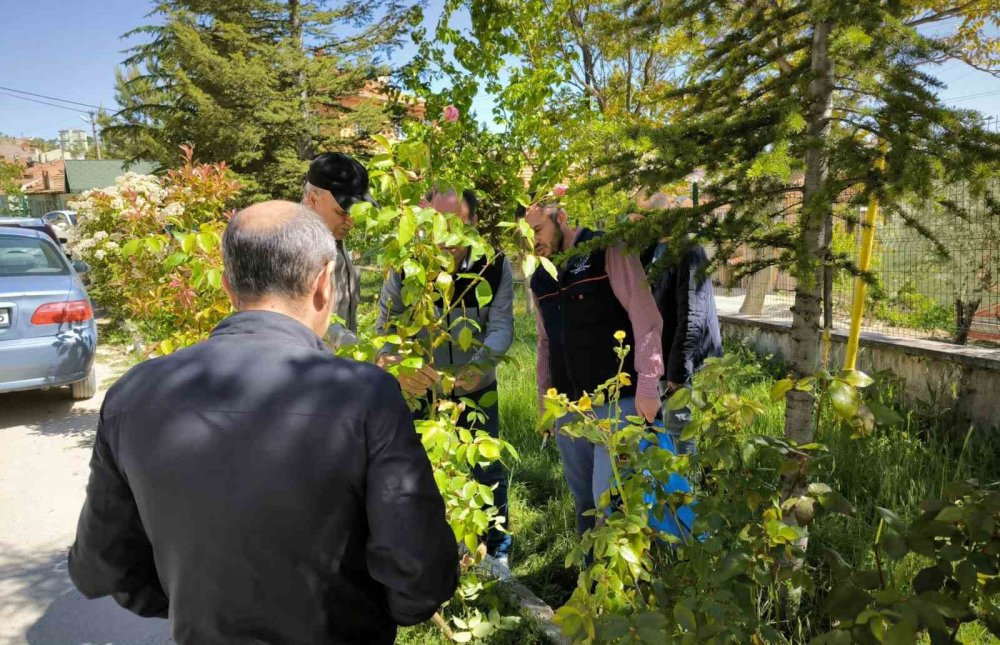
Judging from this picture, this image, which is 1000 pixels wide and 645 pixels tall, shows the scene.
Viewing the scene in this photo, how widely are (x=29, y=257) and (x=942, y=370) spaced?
8331mm

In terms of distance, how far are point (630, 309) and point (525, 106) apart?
3.38 meters

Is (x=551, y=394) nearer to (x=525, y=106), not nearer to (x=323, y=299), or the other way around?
(x=323, y=299)

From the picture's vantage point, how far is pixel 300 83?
668 inches

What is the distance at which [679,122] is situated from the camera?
6.92 ft

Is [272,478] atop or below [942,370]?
atop

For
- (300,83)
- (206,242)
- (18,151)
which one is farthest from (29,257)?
(18,151)

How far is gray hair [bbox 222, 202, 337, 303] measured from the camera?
50.4 inches

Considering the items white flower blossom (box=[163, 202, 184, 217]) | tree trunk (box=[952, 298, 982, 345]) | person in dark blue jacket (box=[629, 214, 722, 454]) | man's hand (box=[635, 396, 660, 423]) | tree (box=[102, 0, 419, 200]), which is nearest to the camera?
man's hand (box=[635, 396, 660, 423])

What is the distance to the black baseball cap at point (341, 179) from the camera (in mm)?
2705

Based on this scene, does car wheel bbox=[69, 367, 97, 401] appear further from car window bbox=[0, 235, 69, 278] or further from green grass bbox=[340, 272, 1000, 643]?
green grass bbox=[340, 272, 1000, 643]

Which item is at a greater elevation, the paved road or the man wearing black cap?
the man wearing black cap

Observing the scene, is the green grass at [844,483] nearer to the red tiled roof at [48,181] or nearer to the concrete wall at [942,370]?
the concrete wall at [942,370]

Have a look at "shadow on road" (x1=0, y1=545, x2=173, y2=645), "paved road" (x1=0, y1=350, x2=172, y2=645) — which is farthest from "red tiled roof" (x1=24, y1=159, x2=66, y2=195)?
"shadow on road" (x1=0, y1=545, x2=173, y2=645)

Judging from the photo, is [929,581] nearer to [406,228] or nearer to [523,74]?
A: [406,228]
